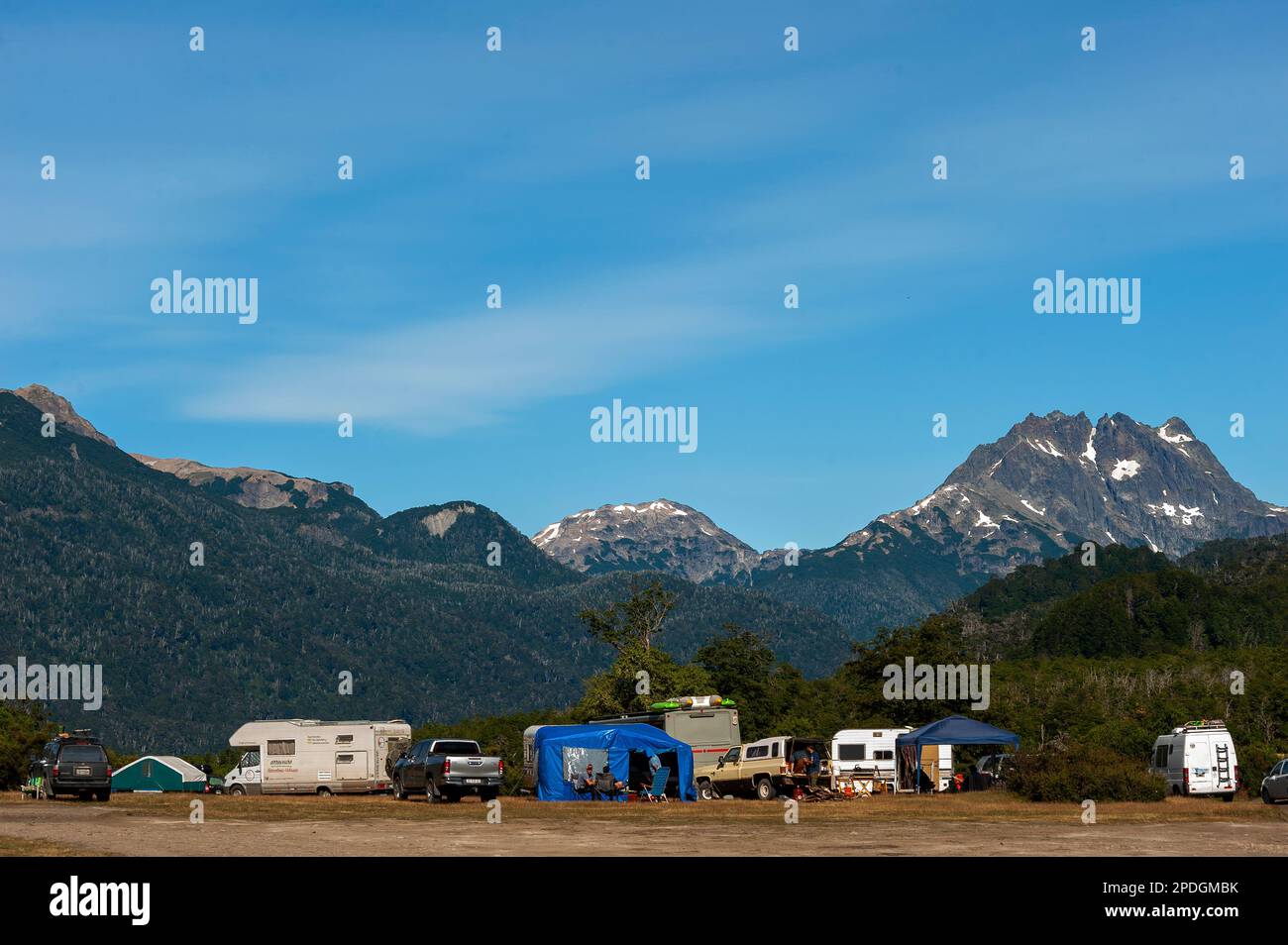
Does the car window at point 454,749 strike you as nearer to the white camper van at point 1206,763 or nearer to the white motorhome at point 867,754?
the white motorhome at point 867,754

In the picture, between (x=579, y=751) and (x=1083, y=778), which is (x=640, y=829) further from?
(x=1083, y=778)

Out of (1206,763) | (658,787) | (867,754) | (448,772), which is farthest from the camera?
(867,754)

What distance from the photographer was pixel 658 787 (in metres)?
45.2

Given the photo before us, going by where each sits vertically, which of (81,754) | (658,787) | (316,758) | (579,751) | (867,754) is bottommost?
(867,754)

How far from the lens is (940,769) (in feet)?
181

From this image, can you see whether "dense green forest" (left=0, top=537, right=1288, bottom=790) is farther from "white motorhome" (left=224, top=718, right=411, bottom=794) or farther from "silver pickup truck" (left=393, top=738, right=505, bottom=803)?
"silver pickup truck" (left=393, top=738, right=505, bottom=803)

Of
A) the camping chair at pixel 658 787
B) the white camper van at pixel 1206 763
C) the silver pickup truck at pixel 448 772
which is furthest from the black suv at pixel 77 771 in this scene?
the white camper van at pixel 1206 763

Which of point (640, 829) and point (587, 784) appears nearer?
point (640, 829)

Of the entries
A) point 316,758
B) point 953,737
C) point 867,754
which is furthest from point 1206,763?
point 316,758

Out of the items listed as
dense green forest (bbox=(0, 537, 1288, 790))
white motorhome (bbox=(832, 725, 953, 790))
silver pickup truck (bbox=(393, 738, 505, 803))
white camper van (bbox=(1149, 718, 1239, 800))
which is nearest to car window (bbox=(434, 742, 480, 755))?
silver pickup truck (bbox=(393, 738, 505, 803))

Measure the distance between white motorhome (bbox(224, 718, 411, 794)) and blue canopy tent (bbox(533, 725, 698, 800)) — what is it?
11.3 m

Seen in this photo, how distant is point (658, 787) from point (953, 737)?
1228 centimetres
